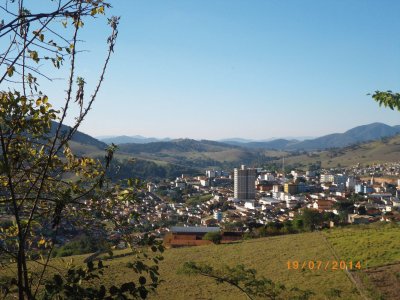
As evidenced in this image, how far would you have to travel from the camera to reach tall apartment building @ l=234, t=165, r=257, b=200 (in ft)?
214

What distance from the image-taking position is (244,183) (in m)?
65.7

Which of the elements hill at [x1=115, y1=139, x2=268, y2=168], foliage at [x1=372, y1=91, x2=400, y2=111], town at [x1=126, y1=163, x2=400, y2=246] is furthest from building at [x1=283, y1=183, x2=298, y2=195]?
hill at [x1=115, y1=139, x2=268, y2=168]

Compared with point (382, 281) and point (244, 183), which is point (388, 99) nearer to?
point (382, 281)

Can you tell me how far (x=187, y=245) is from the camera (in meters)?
24.7

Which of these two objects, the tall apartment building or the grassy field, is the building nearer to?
the tall apartment building

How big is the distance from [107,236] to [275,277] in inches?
538

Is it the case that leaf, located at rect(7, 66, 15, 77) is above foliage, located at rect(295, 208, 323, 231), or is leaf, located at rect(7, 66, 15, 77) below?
above

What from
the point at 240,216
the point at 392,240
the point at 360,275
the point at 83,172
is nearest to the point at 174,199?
the point at 240,216
